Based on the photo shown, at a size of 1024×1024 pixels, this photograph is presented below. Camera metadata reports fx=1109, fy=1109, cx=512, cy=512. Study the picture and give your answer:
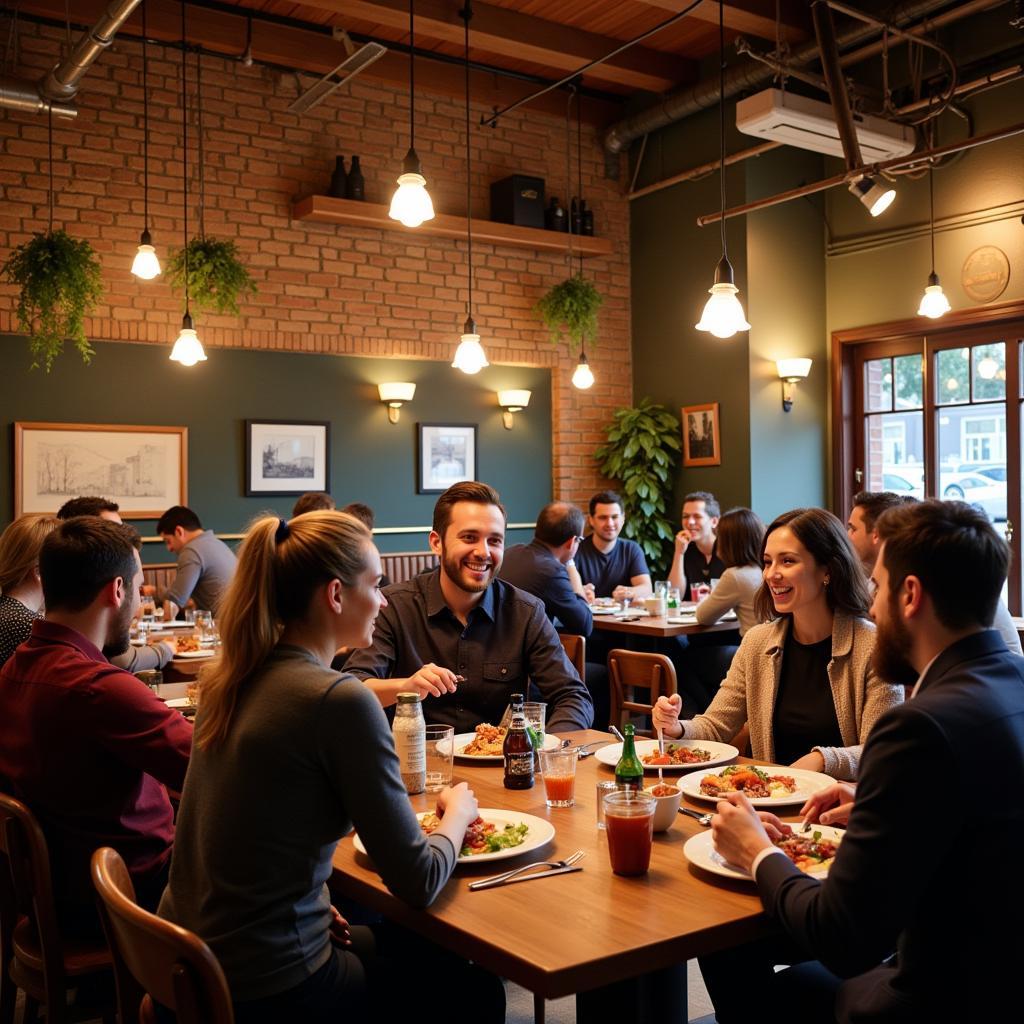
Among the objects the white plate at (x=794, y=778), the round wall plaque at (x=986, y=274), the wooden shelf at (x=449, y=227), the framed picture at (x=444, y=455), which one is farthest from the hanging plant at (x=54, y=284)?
the round wall plaque at (x=986, y=274)

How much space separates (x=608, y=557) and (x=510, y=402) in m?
2.21

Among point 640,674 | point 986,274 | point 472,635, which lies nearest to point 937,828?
point 472,635

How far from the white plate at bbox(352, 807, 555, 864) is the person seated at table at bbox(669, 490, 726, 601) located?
5510 mm

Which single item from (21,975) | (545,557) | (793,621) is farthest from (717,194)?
(21,975)

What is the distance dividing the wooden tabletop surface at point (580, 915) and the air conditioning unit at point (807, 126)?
5273mm

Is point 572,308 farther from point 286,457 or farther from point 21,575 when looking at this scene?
point 21,575

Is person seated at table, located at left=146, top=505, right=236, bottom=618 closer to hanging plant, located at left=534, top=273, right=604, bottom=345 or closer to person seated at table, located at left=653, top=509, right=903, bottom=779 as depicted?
hanging plant, located at left=534, top=273, right=604, bottom=345

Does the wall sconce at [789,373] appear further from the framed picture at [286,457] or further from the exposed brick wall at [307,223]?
the framed picture at [286,457]

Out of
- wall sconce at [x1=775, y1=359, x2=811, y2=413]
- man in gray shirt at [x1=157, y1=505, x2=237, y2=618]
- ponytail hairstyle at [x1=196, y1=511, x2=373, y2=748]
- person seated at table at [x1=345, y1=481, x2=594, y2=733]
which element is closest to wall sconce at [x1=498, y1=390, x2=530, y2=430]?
wall sconce at [x1=775, y1=359, x2=811, y2=413]

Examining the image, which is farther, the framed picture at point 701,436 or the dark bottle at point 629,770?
the framed picture at point 701,436

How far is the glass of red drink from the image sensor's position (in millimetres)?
2033

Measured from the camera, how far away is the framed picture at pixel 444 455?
9141 mm

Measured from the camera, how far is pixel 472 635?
358cm

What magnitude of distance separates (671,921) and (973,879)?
476mm
